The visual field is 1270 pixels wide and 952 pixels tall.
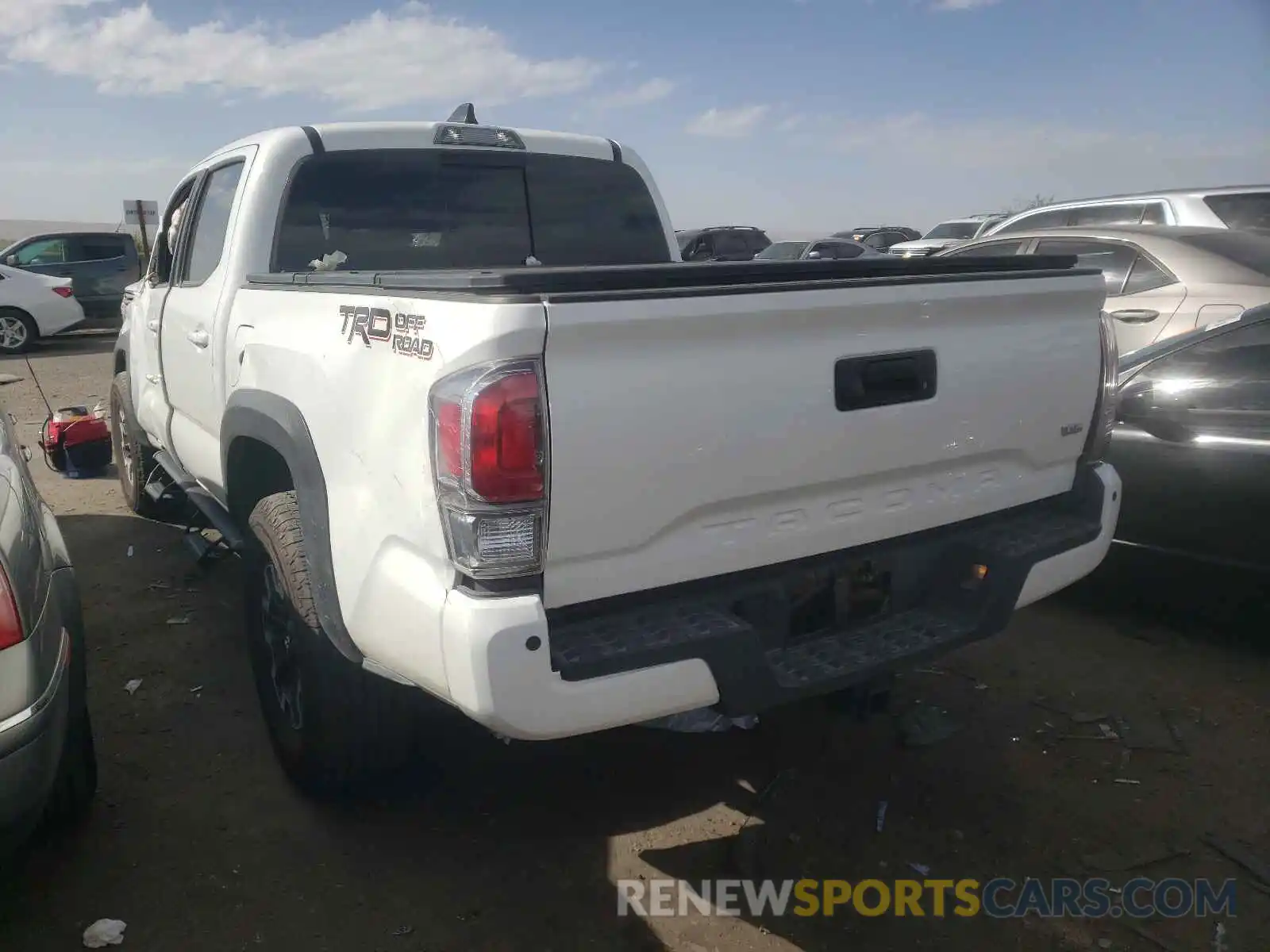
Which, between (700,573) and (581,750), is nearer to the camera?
(700,573)

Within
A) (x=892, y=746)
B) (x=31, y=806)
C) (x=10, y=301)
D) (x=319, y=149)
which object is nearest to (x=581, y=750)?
(x=892, y=746)

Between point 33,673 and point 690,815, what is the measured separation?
6.01ft

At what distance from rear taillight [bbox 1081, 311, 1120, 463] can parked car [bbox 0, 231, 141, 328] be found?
55.3 feet

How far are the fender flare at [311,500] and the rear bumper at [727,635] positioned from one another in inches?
11.8

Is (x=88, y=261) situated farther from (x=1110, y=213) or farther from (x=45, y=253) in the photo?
(x=1110, y=213)

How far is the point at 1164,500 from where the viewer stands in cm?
391

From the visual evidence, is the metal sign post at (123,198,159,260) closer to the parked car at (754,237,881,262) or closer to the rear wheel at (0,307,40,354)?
the rear wheel at (0,307,40,354)

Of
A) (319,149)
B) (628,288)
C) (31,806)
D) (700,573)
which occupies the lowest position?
(31,806)

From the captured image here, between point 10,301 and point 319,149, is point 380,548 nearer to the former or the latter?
point 319,149

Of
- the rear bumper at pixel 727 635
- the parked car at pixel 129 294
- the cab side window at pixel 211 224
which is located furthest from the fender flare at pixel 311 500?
the parked car at pixel 129 294

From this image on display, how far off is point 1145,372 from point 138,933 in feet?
13.6

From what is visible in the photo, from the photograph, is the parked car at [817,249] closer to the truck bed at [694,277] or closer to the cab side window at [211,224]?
the cab side window at [211,224]

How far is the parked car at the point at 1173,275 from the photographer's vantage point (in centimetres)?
595

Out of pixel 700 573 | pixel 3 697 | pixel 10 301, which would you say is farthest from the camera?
pixel 10 301
